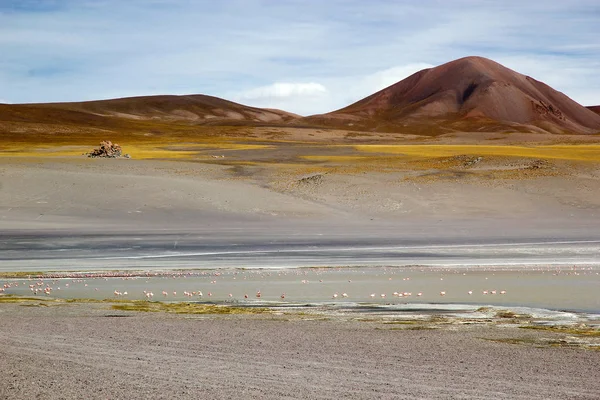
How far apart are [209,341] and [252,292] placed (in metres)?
5.89

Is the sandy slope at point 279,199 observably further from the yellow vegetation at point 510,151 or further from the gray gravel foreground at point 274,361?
the gray gravel foreground at point 274,361

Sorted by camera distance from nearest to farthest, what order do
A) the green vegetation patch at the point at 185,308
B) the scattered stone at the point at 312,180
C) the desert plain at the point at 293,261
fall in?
the desert plain at the point at 293,261
the green vegetation patch at the point at 185,308
the scattered stone at the point at 312,180

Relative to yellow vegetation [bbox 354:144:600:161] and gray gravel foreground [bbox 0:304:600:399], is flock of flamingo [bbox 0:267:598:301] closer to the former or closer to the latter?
gray gravel foreground [bbox 0:304:600:399]

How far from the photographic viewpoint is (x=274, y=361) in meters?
11.4

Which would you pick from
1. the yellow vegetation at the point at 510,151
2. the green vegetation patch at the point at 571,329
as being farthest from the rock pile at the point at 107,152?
the green vegetation patch at the point at 571,329

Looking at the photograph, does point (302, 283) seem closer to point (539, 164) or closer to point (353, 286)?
point (353, 286)

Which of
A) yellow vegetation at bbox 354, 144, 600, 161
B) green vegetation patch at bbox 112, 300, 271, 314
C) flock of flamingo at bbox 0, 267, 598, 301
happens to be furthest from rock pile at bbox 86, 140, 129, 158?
green vegetation patch at bbox 112, 300, 271, 314

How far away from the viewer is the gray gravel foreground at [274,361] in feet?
31.8

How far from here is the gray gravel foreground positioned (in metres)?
9.69

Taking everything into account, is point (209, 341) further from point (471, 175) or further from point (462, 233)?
point (471, 175)

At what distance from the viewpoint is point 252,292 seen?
1888cm

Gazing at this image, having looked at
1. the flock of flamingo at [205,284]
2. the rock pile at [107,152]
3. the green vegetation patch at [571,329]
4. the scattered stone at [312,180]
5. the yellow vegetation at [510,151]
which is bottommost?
the flock of flamingo at [205,284]

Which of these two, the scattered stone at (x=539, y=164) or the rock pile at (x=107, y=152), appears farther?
the rock pile at (x=107, y=152)

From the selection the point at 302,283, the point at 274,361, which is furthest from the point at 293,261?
the point at 274,361
